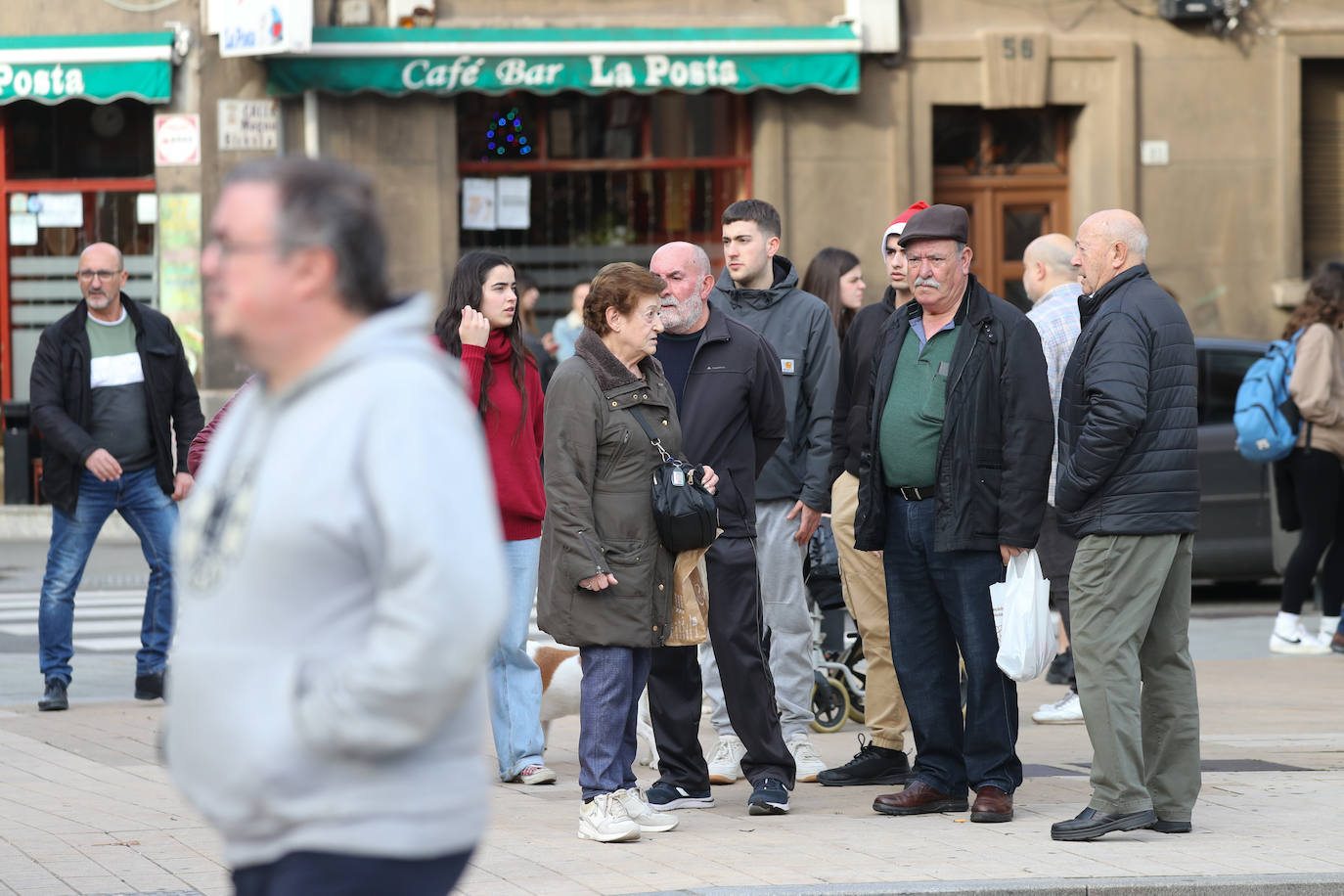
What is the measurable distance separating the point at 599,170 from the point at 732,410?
12.1 meters

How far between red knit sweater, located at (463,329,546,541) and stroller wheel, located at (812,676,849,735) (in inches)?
72.8

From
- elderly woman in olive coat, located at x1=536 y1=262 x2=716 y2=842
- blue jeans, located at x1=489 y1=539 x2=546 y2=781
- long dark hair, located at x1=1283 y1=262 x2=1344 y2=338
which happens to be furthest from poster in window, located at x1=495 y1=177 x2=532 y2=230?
elderly woman in olive coat, located at x1=536 y1=262 x2=716 y2=842

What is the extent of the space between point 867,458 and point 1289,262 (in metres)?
13.9

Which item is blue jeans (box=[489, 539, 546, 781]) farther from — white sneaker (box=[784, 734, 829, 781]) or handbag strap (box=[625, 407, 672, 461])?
handbag strap (box=[625, 407, 672, 461])

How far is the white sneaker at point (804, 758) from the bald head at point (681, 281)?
1.74m

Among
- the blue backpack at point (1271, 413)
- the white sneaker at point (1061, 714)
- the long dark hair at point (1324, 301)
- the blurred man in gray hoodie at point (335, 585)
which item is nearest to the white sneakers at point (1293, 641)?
the blue backpack at point (1271, 413)

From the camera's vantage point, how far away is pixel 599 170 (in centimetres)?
1875

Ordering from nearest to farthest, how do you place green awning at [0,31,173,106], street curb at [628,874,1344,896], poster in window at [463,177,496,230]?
1. street curb at [628,874,1344,896]
2. green awning at [0,31,173,106]
3. poster in window at [463,177,496,230]

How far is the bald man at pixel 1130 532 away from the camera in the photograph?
6156 millimetres

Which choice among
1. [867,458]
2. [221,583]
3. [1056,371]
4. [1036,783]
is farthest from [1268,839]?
[221,583]

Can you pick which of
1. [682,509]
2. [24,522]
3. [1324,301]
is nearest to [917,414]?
[682,509]

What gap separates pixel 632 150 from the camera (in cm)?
1881

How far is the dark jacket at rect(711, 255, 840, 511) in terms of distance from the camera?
768 centimetres

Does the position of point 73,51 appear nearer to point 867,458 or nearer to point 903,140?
point 903,140
